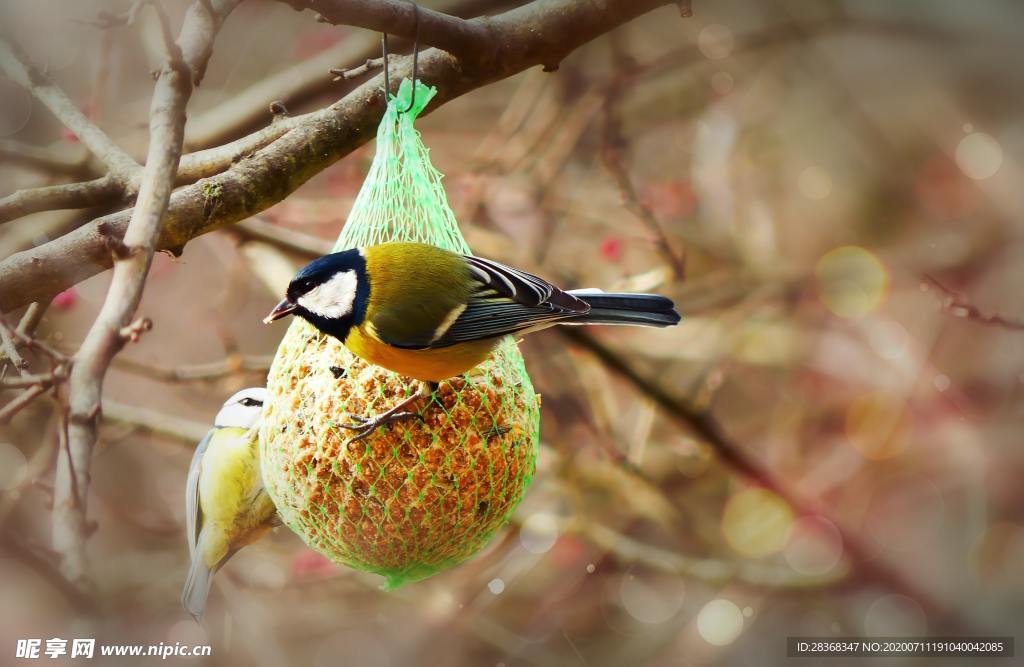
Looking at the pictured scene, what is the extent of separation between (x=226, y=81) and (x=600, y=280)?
1.30m

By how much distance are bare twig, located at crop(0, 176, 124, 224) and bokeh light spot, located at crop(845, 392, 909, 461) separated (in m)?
2.24

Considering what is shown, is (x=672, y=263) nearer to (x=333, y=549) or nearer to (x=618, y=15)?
(x=618, y=15)

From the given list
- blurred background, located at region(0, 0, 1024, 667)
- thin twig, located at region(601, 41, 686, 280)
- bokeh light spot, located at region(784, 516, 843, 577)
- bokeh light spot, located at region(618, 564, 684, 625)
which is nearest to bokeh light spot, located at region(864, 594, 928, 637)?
blurred background, located at region(0, 0, 1024, 667)

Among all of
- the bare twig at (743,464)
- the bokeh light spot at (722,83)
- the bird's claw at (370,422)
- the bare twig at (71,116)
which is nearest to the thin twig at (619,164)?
the bare twig at (743,464)

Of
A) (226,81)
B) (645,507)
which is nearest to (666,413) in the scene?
(645,507)

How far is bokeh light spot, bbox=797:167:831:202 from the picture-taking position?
293cm

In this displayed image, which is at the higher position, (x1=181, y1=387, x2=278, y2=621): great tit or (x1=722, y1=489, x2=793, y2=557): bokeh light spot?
(x1=181, y1=387, x2=278, y2=621): great tit

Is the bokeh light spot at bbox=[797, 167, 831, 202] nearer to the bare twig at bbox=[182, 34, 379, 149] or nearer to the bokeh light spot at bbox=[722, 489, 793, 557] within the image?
the bokeh light spot at bbox=[722, 489, 793, 557]

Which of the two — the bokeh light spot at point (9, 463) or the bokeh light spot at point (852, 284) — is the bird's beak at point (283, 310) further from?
the bokeh light spot at point (852, 284)

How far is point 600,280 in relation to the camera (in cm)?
277

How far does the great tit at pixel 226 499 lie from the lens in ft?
5.20

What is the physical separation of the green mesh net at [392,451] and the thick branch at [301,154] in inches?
5.5

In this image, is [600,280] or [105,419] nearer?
[105,419]

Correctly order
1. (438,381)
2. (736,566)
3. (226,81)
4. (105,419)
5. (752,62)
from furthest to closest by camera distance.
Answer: (752,62)
(226,81)
(736,566)
(105,419)
(438,381)
